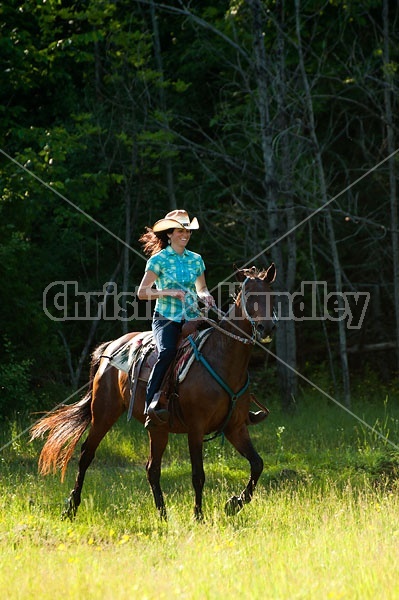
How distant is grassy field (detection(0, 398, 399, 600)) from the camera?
17.1 feet

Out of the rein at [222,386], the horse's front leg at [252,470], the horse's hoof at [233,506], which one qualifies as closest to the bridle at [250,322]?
the rein at [222,386]

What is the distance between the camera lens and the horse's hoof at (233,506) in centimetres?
782

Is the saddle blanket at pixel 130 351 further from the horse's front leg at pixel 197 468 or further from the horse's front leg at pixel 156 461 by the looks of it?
the horse's front leg at pixel 197 468

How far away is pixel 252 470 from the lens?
26.0 ft

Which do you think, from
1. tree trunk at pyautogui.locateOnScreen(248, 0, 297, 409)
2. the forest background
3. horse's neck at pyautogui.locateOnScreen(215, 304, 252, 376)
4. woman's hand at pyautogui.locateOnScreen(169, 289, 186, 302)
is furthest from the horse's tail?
tree trunk at pyautogui.locateOnScreen(248, 0, 297, 409)

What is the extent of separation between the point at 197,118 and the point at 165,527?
12.8 meters

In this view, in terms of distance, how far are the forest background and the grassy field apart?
164 inches

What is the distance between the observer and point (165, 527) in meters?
7.20

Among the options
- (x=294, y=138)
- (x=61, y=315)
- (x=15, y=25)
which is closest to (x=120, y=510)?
(x=294, y=138)

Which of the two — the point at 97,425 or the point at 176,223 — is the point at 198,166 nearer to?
the point at 97,425

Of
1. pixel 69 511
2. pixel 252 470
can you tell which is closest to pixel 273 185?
pixel 252 470

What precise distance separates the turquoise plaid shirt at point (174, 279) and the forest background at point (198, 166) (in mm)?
6207

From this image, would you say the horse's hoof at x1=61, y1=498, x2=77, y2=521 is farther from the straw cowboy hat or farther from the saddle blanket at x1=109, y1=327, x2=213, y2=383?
the straw cowboy hat

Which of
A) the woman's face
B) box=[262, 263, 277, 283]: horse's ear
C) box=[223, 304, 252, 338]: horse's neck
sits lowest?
box=[223, 304, 252, 338]: horse's neck
